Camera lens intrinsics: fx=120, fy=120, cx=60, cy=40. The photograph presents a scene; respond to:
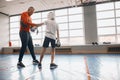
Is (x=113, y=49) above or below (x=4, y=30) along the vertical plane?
below

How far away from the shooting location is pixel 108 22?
7.84 metres

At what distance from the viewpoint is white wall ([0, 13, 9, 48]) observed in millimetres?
9139

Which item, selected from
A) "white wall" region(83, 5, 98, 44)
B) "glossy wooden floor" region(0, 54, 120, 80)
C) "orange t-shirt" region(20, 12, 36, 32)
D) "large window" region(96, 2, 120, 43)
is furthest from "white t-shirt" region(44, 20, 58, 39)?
"large window" region(96, 2, 120, 43)

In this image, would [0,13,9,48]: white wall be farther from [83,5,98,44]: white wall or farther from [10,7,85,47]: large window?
[83,5,98,44]: white wall

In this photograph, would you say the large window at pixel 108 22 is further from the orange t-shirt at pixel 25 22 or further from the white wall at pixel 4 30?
the white wall at pixel 4 30

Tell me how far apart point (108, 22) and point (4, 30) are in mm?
7750

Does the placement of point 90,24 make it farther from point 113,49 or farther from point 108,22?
point 113,49

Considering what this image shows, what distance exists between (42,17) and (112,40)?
209 inches

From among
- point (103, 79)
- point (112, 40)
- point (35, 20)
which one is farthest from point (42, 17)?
point (103, 79)

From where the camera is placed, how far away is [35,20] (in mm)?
9602

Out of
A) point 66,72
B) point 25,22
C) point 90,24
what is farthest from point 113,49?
point 25,22

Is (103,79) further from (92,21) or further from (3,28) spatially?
(3,28)

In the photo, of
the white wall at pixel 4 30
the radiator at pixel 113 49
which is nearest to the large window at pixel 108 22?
the radiator at pixel 113 49

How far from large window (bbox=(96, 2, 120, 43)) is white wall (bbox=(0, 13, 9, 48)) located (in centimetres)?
704
